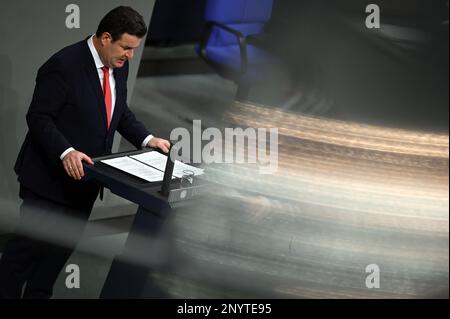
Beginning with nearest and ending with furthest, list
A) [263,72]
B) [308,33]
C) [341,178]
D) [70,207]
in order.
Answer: [70,207] < [341,178] < [308,33] < [263,72]

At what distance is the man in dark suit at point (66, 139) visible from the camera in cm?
293

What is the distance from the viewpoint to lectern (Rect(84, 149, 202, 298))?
2715 millimetres

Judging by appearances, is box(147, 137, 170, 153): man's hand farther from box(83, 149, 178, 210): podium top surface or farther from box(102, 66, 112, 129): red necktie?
box(83, 149, 178, 210): podium top surface

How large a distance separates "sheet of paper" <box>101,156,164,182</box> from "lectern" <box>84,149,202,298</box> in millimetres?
24

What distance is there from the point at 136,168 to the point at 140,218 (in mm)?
195

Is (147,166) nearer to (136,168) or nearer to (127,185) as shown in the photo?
(136,168)

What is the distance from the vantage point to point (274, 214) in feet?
11.9

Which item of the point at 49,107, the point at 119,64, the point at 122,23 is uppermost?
the point at 122,23

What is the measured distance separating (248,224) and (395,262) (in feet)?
2.59

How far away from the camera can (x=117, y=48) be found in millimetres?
2941

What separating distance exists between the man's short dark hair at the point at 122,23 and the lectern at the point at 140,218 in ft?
1.47

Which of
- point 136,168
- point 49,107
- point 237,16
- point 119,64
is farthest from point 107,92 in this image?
point 237,16
